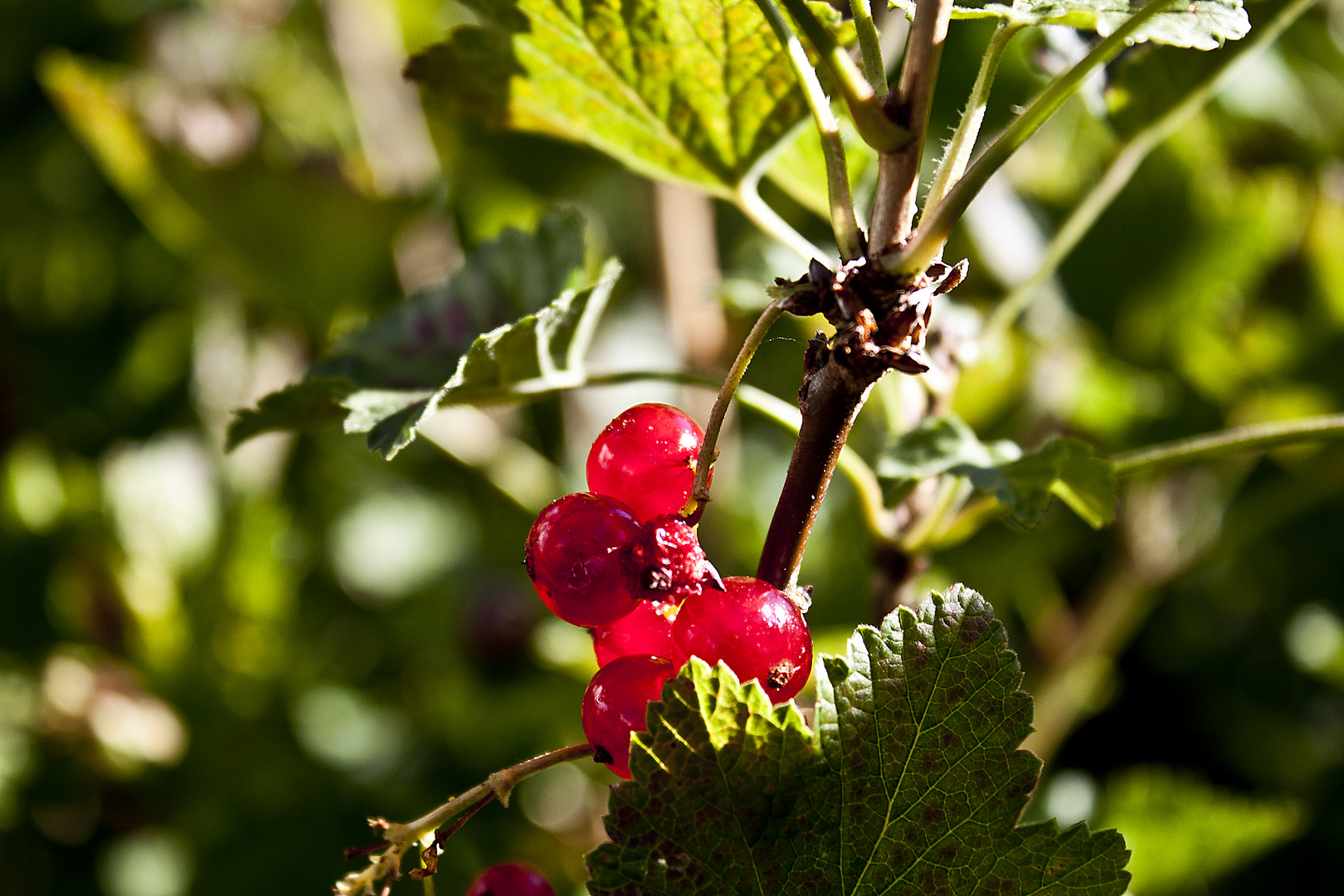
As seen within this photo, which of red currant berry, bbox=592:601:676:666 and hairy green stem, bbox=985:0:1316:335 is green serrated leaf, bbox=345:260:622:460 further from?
hairy green stem, bbox=985:0:1316:335

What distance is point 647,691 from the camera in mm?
499

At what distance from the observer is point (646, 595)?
49 cm

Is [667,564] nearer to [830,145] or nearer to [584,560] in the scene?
[584,560]

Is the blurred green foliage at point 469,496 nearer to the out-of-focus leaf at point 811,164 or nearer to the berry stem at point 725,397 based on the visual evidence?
the out-of-focus leaf at point 811,164

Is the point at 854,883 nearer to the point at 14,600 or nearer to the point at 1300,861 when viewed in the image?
the point at 1300,861

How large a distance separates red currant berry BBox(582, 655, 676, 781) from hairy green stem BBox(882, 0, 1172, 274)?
21 cm

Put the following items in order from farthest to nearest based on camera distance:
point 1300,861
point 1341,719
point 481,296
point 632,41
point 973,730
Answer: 1. point 1341,719
2. point 1300,861
3. point 481,296
4. point 632,41
5. point 973,730

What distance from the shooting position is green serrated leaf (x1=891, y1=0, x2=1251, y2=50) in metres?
0.49

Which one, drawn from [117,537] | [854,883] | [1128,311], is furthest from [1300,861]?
[117,537]

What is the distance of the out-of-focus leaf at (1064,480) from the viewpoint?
1.83 ft

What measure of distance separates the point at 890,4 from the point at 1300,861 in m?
1.09

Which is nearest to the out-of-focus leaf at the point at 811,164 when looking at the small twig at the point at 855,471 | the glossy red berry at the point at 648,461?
the small twig at the point at 855,471

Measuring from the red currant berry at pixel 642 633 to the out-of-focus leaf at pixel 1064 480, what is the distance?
0.18m

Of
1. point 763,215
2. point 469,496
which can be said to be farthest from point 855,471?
point 469,496
